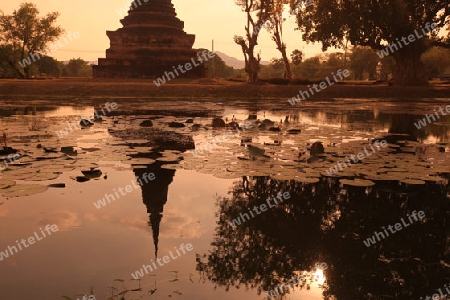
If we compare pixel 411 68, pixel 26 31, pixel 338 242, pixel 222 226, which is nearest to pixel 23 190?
pixel 222 226

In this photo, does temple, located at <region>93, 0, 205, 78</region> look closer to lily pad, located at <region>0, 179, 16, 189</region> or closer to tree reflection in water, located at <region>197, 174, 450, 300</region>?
lily pad, located at <region>0, 179, 16, 189</region>

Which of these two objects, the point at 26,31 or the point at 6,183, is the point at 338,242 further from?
the point at 26,31

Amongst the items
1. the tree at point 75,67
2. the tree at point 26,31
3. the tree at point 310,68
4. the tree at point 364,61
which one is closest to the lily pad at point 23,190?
the tree at point 26,31

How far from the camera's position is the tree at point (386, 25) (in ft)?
87.5

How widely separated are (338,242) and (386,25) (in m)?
27.1

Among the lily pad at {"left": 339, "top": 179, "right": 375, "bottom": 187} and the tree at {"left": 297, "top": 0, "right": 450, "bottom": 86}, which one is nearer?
the lily pad at {"left": 339, "top": 179, "right": 375, "bottom": 187}

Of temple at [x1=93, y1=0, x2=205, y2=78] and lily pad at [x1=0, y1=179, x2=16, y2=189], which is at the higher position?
temple at [x1=93, y1=0, x2=205, y2=78]

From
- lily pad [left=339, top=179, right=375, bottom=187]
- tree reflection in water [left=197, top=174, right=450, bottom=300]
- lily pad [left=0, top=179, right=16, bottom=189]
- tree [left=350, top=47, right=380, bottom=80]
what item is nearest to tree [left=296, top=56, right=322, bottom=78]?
tree [left=350, top=47, right=380, bottom=80]

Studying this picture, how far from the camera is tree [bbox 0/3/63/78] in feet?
153

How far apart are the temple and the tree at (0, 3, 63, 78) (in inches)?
779

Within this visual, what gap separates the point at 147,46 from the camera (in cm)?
3191

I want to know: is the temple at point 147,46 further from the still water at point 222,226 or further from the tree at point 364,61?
the tree at point 364,61

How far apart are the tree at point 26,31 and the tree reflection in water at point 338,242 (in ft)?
160

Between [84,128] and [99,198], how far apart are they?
6187 millimetres
